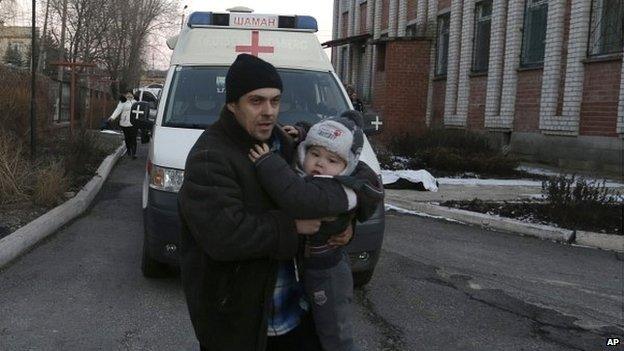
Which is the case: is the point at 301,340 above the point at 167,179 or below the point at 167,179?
below

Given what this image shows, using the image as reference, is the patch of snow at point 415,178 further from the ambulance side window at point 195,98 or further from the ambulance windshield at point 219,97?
the ambulance side window at point 195,98

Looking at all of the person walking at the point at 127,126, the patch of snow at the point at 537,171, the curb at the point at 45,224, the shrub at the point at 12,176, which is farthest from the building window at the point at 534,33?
the shrub at the point at 12,176

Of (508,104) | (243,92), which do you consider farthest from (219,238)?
(508,104)

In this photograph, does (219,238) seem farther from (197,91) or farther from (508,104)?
(508,104)

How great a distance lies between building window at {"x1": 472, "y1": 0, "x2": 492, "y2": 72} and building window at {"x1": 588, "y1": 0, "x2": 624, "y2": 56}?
4.51 m

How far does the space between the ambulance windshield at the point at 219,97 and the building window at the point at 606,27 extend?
8726 mm

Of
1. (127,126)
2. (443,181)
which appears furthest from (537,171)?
(127,126)

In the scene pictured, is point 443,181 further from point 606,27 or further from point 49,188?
point 49,188

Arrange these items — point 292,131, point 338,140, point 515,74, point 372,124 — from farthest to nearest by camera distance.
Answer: point 515,74, point 372,124, point 292,131, point 338,140

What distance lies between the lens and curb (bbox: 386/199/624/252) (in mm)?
7383

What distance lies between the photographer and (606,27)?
42.0 feet

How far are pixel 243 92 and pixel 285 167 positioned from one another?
29 cm

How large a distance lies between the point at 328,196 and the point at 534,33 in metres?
14.8

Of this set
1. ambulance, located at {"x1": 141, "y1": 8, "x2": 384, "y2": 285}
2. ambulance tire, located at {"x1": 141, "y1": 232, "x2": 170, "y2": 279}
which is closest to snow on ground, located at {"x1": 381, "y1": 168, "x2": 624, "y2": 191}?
ambulance, located at {"x1": 141, "y1": 8, "x2": 384, "y2": 285}
